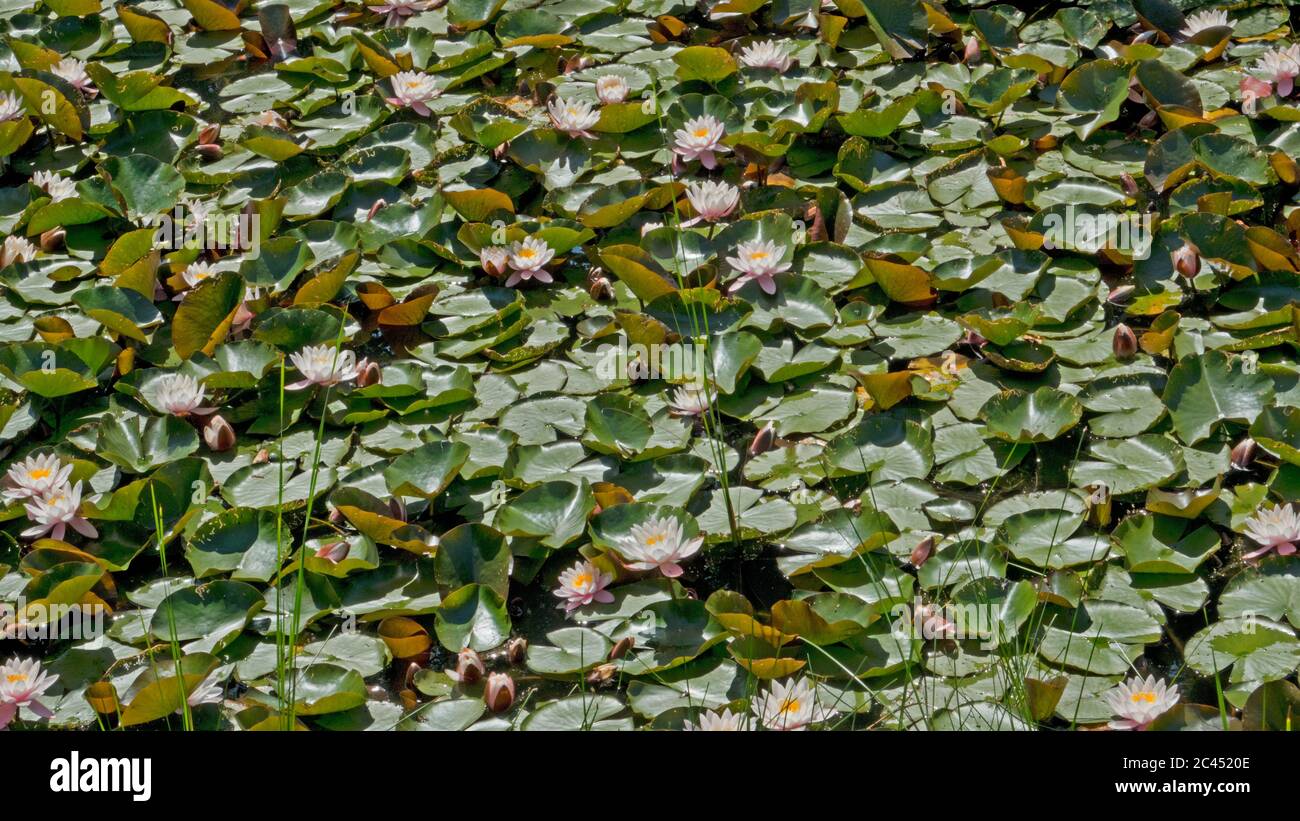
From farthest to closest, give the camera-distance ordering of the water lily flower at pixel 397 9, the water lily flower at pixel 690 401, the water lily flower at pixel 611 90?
the water lily flower at pixel 397 9 < the water lily flower at pixel 611 90 < the water lily flower at pixel 690 401

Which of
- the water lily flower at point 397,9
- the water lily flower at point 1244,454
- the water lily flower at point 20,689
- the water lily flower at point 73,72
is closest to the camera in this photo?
the water lily flower at point 20,689

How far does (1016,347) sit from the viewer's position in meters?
3.32

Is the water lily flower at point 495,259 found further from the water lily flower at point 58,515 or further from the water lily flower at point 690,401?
the water lily flower at point 58,515

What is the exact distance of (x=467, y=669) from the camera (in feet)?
8.46

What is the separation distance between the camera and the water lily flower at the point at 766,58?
4418mm

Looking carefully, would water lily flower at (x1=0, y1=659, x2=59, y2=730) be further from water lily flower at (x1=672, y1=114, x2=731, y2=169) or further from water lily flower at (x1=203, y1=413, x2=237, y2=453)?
water lily flower at (x1=672, y1=114, x2=731, y2=169)

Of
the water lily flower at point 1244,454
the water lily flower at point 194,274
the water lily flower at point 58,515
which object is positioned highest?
the water lily flower at point 194,274

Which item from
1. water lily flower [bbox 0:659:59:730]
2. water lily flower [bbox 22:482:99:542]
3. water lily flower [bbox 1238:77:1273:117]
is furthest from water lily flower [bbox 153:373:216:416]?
water lily flower [bbox 1238:77:1273:117]

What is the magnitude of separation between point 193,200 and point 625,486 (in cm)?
196

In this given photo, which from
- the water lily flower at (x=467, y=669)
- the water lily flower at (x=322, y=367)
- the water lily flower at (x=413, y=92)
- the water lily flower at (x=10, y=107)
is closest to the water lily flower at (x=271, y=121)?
the water lily flower at (x=413, y=92)

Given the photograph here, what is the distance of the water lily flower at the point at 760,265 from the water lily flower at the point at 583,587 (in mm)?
1116

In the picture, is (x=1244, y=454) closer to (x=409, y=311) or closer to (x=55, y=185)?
(x=409, y=311)

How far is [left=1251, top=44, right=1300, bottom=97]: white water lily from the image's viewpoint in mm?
4027
